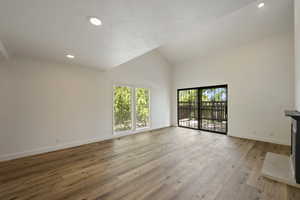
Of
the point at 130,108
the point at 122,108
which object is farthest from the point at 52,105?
the point at 130,108

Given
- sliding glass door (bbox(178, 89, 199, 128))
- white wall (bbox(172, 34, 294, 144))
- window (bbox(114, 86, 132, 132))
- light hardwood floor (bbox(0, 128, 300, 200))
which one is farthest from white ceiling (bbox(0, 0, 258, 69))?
sliding glass door (bbox(178, 89, 199, 128))

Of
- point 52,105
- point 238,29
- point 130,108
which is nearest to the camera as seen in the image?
point 52,105

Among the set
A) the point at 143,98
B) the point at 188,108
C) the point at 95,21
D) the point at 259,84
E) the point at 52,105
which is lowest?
the point at 188,108

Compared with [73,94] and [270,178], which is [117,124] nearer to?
[73,94]

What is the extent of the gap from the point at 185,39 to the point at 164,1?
159 inches

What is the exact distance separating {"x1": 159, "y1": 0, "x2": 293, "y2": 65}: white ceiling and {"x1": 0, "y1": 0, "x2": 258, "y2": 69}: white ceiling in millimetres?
906

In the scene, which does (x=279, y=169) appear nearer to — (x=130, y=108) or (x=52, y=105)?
(x=130, y=108)

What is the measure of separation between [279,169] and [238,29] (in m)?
3.94

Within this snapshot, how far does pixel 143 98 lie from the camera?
5.59 m

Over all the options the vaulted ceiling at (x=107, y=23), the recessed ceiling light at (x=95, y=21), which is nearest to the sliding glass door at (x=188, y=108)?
the vaulted ceiling at (x=107, y=23)

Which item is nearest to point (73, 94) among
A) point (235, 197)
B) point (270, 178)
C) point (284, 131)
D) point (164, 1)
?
point (164, 1)

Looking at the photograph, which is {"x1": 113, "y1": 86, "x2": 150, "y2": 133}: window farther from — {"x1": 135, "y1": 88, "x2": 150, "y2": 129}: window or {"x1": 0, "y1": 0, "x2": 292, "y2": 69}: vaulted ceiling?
{"x1": 0, "y1": 0, "x2": 292, "y2": 69}: vaulted ceiling

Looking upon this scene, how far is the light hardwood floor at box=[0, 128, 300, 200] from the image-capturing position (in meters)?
1.81

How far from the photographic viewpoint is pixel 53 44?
7.98ft
